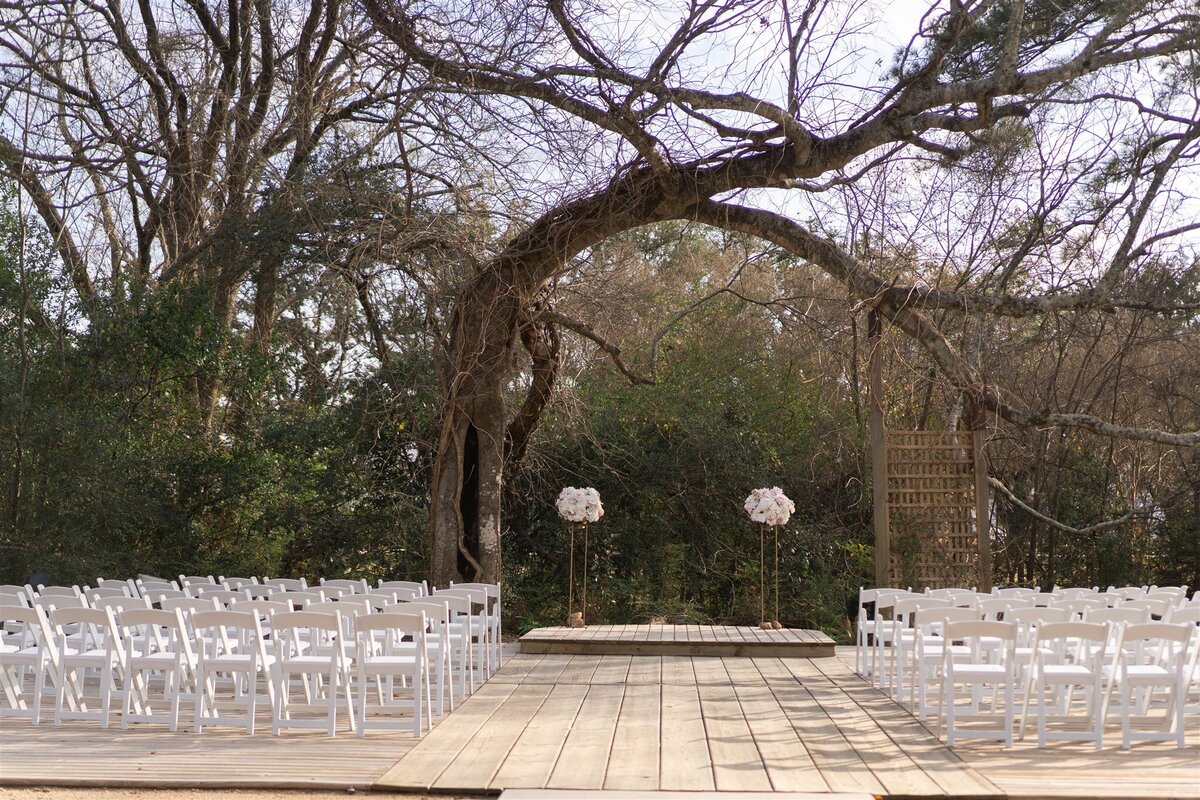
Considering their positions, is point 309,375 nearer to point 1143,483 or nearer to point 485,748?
point 485,748

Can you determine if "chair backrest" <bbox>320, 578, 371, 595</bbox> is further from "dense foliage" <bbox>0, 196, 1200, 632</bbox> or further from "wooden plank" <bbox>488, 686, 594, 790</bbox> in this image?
"dense foliage" <bbox>0, 196, 1200, 632</bbox>

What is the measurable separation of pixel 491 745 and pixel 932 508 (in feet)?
24.9

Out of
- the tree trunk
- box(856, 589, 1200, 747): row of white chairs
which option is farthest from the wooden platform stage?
the tree trunk

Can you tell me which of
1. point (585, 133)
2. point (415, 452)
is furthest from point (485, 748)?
point (415, 452)

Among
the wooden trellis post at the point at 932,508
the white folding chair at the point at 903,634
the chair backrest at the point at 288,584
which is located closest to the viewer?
the white folding chair at the point at 903,634

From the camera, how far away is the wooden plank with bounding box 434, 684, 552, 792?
497cm

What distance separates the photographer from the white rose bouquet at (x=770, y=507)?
11609 millimetres

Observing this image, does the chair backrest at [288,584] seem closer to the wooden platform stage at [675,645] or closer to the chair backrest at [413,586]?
the chair backrest at [413,586]

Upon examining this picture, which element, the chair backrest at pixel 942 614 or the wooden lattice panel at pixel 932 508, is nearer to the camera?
the chair backrest at pixel 942 614

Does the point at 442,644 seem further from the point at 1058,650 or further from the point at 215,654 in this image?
the point at 1058,650

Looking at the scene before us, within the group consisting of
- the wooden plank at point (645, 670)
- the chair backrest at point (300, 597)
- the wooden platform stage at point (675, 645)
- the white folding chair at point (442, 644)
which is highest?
the chair backrest at point (300, 597)

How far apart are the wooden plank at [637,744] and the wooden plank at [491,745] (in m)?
0.56

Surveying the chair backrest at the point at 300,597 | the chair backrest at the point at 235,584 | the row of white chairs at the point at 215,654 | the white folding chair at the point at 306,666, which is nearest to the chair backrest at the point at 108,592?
the row of white chairs at the point at 215,654

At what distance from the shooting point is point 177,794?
189 inches
